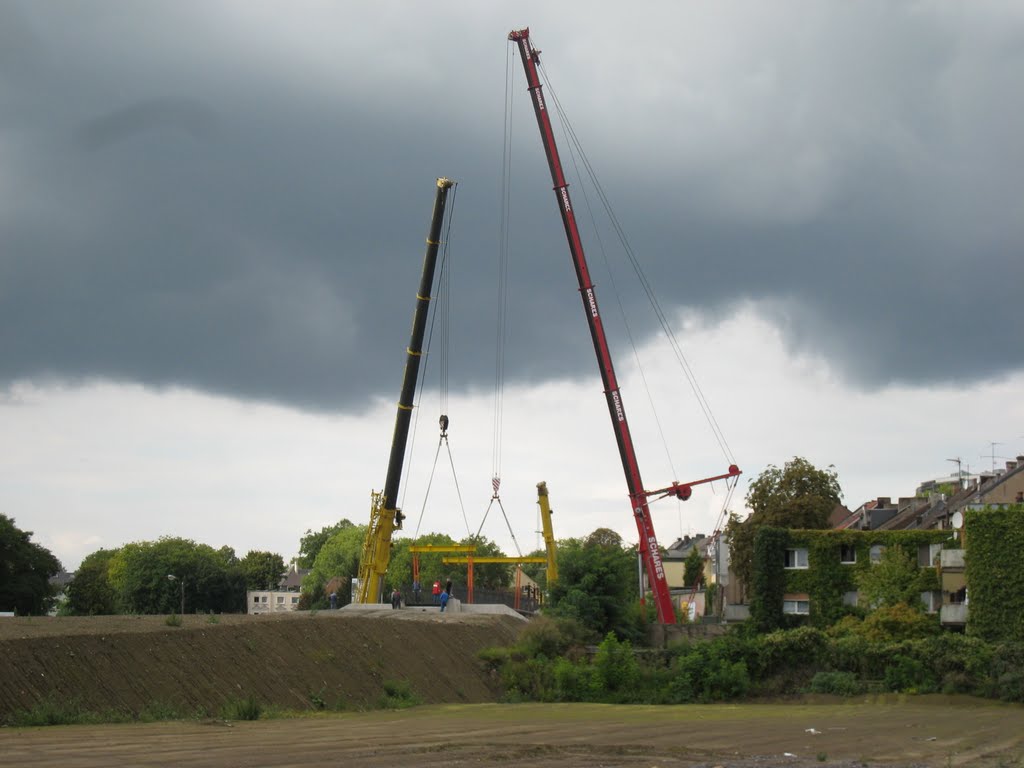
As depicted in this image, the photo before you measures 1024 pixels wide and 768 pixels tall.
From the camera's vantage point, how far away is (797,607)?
76.2 metres

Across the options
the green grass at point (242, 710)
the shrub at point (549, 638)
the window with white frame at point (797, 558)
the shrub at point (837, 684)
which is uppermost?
the window with white frame at point (797, 558)

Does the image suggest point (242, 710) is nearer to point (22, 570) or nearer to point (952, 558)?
point (952, 558)

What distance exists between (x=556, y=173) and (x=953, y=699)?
3867 centimetres

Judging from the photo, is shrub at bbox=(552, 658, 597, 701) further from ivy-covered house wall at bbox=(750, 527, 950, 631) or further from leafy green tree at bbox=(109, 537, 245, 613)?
leafy green tree at bbox=(109, 537, 245, 613)

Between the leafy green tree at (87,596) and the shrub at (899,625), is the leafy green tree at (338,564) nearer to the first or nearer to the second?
the leafy green tree at (87,596)

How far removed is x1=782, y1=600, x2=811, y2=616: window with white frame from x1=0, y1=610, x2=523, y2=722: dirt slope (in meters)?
25.1

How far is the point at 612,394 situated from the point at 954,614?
24.8 m

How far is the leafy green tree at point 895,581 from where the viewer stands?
72.2 m

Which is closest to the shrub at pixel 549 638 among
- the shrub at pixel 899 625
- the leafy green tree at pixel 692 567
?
the shrub at pixel 899 625

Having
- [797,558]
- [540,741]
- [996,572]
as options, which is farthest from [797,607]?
[540,741]

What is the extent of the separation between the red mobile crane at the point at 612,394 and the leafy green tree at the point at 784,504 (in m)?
23.0

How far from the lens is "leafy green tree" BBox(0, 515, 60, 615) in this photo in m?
93.1

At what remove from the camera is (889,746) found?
30062 millimetres

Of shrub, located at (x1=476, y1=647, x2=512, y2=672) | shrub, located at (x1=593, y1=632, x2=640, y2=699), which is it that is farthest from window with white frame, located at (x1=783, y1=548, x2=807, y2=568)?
shrub, located at (x1=476, y1=647, x2=512, y2=672)
